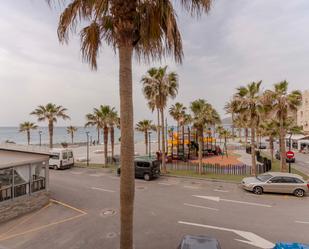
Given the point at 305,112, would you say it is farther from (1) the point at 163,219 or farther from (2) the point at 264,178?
(1) the point at 163,219

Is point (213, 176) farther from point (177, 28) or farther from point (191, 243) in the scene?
point (177, 28)

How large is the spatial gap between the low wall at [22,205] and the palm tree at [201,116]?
1478cm

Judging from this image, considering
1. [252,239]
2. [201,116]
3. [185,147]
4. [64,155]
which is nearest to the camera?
[252,239]

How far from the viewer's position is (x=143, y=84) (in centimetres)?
2430

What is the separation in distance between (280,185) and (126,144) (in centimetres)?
1546

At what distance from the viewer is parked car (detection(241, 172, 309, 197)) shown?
16344 millimetres

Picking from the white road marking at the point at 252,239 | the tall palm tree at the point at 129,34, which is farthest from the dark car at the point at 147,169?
the tall palm tree at the point at 129,34

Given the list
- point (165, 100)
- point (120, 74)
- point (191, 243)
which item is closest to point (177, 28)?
point (120, 74)

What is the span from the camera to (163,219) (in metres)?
12.0

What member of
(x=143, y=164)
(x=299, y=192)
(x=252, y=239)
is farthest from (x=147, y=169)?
(x=252, y=239)

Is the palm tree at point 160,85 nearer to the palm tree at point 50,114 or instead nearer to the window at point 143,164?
the window at point 143,164

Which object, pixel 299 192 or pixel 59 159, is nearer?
pixel 299 192

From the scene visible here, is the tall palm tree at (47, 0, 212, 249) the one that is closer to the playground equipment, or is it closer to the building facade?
the playground equipment

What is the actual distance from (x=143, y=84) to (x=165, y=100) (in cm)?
293
